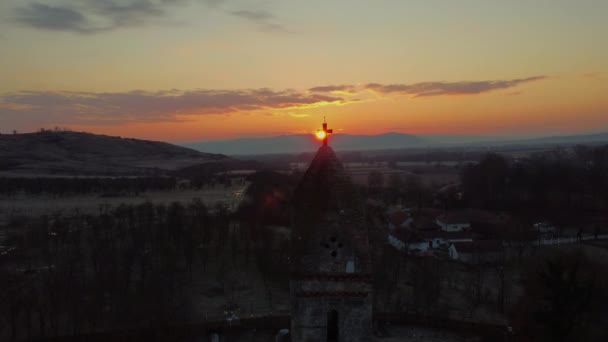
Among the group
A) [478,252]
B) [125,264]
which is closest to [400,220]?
Result: [478,252]

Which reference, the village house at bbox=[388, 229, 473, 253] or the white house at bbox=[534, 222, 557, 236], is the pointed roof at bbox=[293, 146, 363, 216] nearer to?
the village house at bbox=[388, 229, 473, 253]

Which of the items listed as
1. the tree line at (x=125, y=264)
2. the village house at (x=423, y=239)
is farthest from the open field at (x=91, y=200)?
the village house at (x=423, y=239)

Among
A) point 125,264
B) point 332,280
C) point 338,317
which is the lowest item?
point 125,264

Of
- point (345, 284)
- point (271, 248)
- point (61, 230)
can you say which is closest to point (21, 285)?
point (61, 230)

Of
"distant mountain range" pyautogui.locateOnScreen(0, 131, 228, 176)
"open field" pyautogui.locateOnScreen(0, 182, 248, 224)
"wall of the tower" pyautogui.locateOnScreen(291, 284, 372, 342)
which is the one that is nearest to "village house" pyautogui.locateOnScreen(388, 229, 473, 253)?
"open field" pyautogui.locateOnScreen(0, 182, 248, 224)

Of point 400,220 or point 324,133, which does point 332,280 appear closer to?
point 324,133

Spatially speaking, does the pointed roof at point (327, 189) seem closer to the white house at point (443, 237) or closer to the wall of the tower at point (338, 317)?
the wall of the tower at point (338, 317)

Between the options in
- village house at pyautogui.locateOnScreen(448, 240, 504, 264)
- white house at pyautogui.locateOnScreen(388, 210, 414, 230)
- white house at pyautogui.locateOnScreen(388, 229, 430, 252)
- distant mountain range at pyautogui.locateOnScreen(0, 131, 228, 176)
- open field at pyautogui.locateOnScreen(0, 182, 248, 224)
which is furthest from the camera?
distant mountain range at pyautogui.locateOnScreen(0, 131, 228, 176)
